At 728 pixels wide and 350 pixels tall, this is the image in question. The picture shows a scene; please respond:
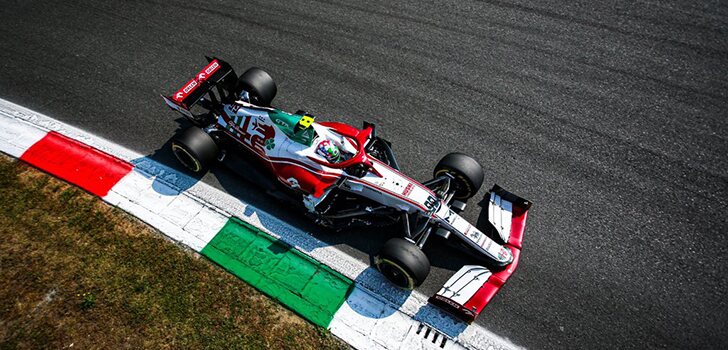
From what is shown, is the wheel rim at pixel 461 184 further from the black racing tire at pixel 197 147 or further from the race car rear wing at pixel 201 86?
the race car rear wing at pixel 201 86

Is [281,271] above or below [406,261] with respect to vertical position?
below

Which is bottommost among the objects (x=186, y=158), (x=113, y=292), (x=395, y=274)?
(x=113, y=292)

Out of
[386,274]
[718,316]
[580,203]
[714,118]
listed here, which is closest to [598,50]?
[714,118]

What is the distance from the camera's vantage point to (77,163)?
7617 mm

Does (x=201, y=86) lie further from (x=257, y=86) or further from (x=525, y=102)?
(x=525, y=102)

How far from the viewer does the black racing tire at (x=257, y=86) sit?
776cm

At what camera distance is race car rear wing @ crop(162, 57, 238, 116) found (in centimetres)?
713

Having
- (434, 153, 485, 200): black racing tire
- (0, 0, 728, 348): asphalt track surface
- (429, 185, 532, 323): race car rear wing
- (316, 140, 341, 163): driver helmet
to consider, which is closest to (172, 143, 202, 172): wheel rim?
(0, 0, 728, 348): asphalt track surface

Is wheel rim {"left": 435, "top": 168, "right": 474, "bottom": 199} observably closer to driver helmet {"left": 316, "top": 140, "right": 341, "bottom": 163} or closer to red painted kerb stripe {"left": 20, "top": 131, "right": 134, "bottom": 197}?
driver helmet {"left": 316, "top": 140, "right": 341, "bottom": 163}

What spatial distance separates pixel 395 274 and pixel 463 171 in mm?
2026

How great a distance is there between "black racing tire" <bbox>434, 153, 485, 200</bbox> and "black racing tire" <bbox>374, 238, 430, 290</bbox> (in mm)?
1538

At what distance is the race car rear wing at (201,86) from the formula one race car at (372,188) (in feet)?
0.06

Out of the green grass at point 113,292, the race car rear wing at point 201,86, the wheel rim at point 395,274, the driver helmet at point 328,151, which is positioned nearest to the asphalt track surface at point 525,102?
the wheel rim at point 395,274

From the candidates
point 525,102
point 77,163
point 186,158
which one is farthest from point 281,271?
point 525,102
